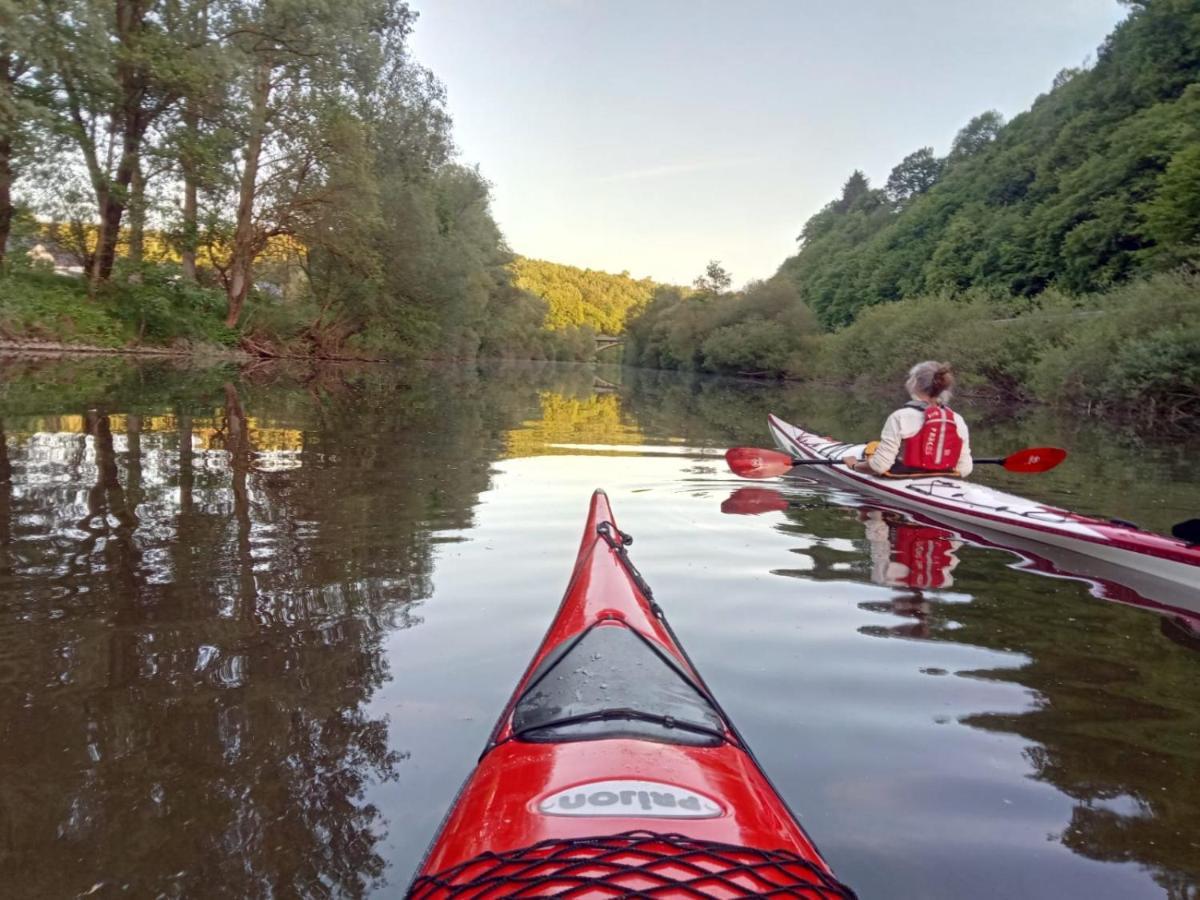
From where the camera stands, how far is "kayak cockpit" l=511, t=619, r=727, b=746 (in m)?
1.60

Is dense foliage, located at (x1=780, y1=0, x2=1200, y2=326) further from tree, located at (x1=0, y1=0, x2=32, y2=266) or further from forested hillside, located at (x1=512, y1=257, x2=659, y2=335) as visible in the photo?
forested hillside, located at (x1=512, y1=257, x2=659, y2=335)

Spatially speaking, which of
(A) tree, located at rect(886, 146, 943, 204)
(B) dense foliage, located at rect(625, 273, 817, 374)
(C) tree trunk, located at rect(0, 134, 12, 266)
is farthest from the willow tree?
(A) tree, located at rect(886, 146, 943, 204)

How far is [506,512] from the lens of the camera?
5.42 m

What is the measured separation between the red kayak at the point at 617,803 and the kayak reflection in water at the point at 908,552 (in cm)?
276

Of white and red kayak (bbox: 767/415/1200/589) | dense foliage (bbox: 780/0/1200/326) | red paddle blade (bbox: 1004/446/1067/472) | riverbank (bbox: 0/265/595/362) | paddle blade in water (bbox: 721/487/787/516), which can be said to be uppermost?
dense foliage (bbox: 780/0/1200/326)

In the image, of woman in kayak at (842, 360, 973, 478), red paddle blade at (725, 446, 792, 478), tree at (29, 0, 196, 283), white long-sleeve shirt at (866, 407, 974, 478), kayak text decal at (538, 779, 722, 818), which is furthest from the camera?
tree at (29, 0, 196, 283)

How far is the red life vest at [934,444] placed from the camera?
603 cm

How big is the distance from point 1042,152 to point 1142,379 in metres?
43.1

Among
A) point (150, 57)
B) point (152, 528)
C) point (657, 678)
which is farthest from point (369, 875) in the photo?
point (150, 57)

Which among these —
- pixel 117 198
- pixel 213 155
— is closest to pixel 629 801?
pixel 213 155

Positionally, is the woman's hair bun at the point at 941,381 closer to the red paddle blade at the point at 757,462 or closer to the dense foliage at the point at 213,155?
the red paddle blade at the point at 757,462

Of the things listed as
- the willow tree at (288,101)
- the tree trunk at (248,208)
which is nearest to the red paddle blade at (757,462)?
the willow tree at (288,101)

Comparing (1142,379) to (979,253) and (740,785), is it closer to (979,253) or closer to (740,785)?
(740,785)

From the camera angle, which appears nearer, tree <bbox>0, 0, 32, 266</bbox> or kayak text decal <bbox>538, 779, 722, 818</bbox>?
kayak text decal <bbox>538, 779, 722, 818</bbox>
